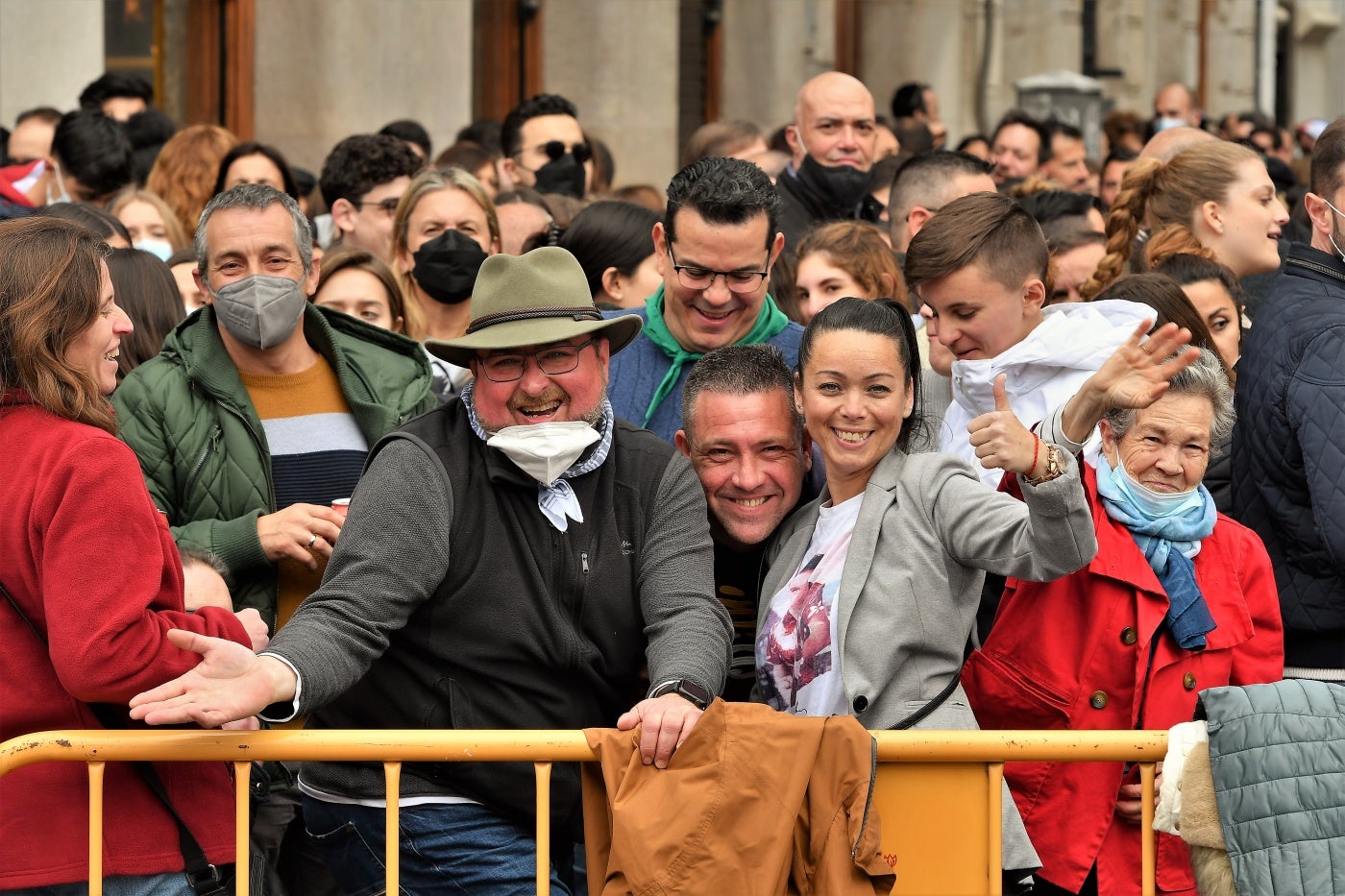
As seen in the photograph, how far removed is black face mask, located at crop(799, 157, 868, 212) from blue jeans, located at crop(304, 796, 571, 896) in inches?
174

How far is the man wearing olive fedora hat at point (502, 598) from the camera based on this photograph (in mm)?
3582

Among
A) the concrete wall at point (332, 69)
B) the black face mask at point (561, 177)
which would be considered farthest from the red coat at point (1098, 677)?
the concrete wall at point (332, 69)

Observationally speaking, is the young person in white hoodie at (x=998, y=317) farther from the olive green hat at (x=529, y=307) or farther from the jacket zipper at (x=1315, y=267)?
the olive green hat at (x=529, y=307)

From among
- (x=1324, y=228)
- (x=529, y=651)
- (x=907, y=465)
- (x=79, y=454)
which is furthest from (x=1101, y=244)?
(x=79, y=454)

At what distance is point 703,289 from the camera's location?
4625 mm

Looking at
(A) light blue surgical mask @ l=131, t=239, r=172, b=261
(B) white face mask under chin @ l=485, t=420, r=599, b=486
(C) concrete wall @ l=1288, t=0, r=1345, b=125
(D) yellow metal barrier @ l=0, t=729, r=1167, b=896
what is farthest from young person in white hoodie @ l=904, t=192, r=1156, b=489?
(C) concrete wall @ l=1288, t=0, r=1345, b=125

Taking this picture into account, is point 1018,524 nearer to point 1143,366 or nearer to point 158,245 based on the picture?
point 1143,366

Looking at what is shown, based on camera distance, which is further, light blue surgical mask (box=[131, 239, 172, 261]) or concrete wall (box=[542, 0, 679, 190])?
concrete wall (box=[542, 0, 679, 190])

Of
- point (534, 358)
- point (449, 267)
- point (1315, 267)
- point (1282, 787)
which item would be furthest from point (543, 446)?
point (449, 267)

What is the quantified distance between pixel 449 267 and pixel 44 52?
4.72 meters

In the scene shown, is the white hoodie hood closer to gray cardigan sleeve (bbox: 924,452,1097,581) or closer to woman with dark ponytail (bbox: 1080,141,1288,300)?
gray cardigan sleeve (bbox: 924,452,1097,581)

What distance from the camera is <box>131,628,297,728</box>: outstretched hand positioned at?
3.16 metres

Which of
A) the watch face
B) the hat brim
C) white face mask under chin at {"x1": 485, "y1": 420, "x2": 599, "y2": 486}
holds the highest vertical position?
the hat brim

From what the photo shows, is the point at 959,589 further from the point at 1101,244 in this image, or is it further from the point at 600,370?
the point at 1101,244
